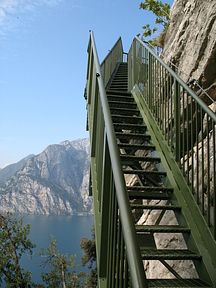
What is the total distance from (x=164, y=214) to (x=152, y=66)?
2.74 metres

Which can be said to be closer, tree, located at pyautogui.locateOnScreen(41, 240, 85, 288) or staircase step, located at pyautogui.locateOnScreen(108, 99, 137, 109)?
staircase step, located at pyautogui.locateOnScreen(108, 99, 137, 109)

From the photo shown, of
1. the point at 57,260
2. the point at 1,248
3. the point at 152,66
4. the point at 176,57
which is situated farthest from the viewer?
the point at 57,260

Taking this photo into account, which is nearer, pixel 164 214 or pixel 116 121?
pixel 164 214

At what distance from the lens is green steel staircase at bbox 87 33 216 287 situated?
2.13m

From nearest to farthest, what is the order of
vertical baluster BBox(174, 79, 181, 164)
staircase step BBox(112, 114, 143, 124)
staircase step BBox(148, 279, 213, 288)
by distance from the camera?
staircase step BBox(148, 279, 213, 288)
vertical baluster BBox(174, 79, 181, 164)
staircase step BBox(112, 114, 143, 124)

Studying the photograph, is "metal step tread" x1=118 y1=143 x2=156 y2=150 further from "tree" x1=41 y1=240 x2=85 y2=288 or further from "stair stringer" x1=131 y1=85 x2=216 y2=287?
"tree" x1=41 y1=240 x2=85 y2=288

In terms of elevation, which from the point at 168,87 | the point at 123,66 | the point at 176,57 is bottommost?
the point at 168,87

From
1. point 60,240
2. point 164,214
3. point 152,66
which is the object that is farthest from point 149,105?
point 60,240

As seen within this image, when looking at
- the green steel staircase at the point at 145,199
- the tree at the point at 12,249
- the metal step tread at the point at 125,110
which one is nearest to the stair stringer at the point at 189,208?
the green steel staircase at the point at 145,199

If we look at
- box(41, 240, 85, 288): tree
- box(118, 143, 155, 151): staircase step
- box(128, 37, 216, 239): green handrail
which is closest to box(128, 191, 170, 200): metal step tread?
box(128, 37, 216, 239): green handrail

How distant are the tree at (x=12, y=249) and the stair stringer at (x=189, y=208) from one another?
2375 centimetres

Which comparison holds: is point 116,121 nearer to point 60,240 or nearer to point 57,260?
point 57,260

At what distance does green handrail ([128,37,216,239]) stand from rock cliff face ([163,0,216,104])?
39.5 inches

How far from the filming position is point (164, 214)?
5891mm
